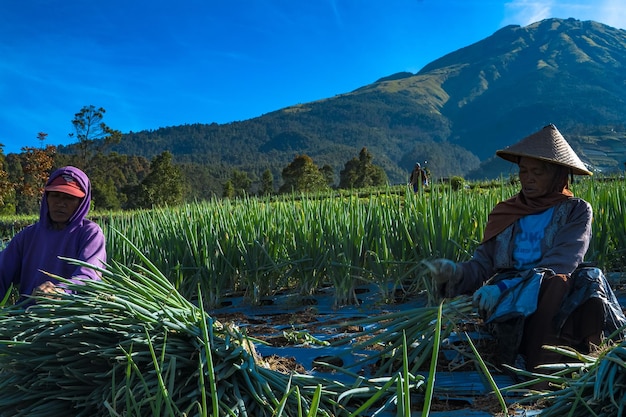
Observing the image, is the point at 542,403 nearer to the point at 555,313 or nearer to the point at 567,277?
the point at 555,313

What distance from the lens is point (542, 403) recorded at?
153 cm

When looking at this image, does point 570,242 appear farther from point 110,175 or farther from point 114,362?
point 110,175

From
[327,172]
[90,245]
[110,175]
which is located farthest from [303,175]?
[90,245]

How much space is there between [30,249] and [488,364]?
2.00m

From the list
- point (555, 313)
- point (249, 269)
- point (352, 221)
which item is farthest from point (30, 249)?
point (555, 313)

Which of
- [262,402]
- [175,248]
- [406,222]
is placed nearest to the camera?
[262,402]

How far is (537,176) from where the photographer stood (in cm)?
226

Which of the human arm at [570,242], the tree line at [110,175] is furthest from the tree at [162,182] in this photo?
the human arm at [570,242]

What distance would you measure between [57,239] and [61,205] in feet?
0.50

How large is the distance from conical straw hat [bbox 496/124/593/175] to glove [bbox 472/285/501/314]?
551mm

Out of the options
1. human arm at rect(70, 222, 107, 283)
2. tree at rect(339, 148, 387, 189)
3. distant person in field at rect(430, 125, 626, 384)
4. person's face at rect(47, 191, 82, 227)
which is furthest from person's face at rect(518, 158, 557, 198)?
tree at rect(339, 148, 387, 189)

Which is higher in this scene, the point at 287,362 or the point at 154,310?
the point at 154,310

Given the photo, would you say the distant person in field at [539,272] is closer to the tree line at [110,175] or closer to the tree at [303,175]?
the tree line at [110,175]

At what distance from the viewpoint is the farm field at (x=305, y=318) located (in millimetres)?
1335
